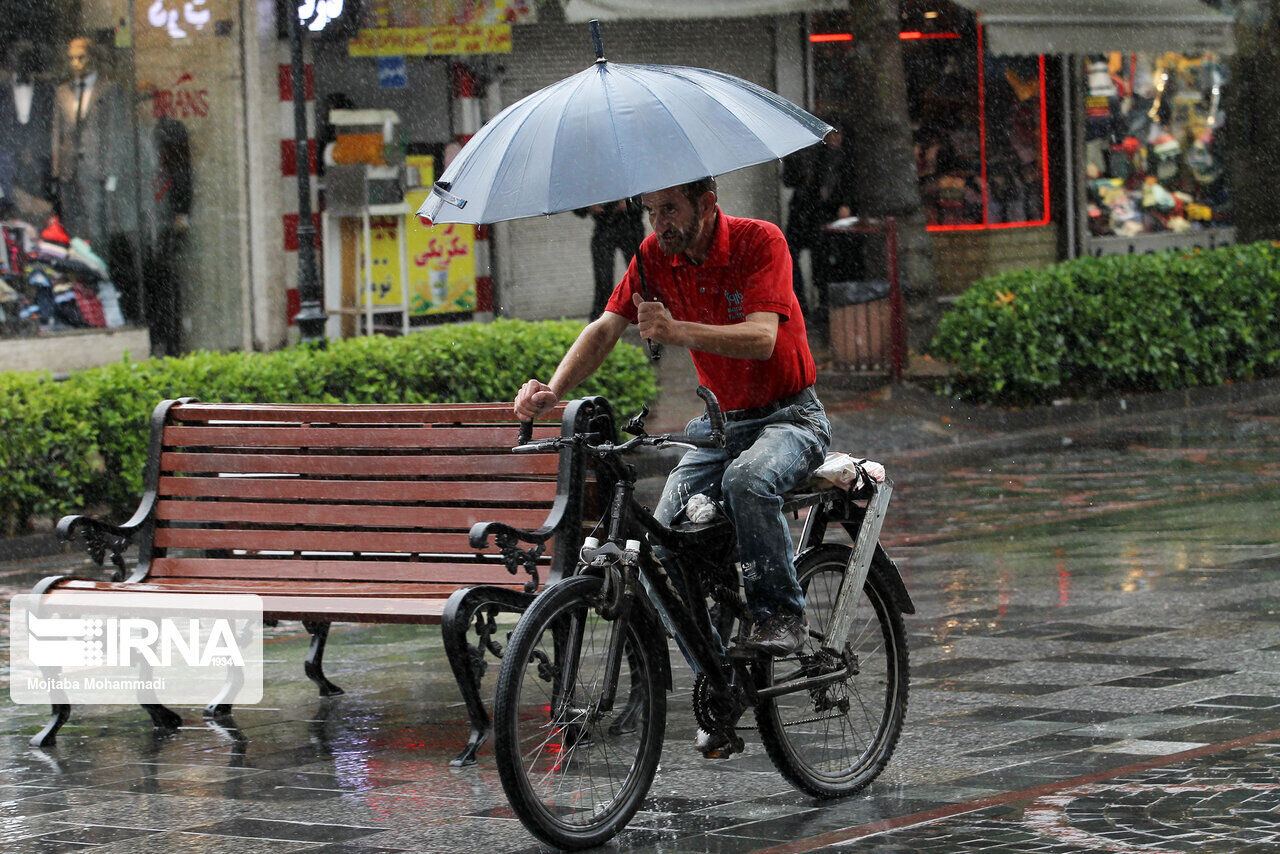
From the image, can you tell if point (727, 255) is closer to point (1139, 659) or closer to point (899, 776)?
point (899, 776)

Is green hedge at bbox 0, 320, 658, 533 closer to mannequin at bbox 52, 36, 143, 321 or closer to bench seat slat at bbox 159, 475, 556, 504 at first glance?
bench seat slat at bbox 159, 475, 556, 504

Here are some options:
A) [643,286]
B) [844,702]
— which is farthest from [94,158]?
[844,702]

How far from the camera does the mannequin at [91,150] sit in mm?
16938

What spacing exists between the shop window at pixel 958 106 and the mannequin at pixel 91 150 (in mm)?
8186

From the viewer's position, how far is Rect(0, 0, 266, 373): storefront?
16.6 meters

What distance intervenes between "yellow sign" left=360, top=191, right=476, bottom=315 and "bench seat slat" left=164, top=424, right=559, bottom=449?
36.9 feet

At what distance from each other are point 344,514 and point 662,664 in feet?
7.09

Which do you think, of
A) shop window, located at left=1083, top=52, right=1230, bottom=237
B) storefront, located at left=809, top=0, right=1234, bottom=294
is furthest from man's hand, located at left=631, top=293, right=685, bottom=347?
shop window, located at left=1083, top=52, right=1230, bottom=237

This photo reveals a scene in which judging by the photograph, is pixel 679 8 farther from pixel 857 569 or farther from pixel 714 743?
pixel 714 743

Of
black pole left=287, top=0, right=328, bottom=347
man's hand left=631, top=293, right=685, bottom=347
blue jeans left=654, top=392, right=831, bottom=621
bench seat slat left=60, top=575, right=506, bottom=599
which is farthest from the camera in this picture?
black pole left=287, top=0, right=328, bottom=347

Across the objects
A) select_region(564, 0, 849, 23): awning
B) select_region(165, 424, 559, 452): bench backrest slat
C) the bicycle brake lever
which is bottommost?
select_region(165, 424, 559, 452): bench backrest slat

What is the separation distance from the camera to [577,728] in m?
4.73

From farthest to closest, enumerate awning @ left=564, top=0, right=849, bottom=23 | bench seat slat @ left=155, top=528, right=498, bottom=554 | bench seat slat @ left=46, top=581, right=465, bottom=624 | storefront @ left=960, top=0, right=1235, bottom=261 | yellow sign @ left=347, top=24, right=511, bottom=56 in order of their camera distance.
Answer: storefront @ left=960, top=0, right=1235, bottom=261
yellow sign @ left=347, top=24, right=511, bottom=56
awning @ left=564, top=0, right=849, bottom=23
bench seat slat @ left=155, top=528, right=498, bottom=554
bench seat slat @ left=46, top=581, right=465, bottom=624

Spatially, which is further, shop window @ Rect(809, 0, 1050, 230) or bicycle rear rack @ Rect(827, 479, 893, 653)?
shop window @ Rect(809, 0, 1050, 230)
